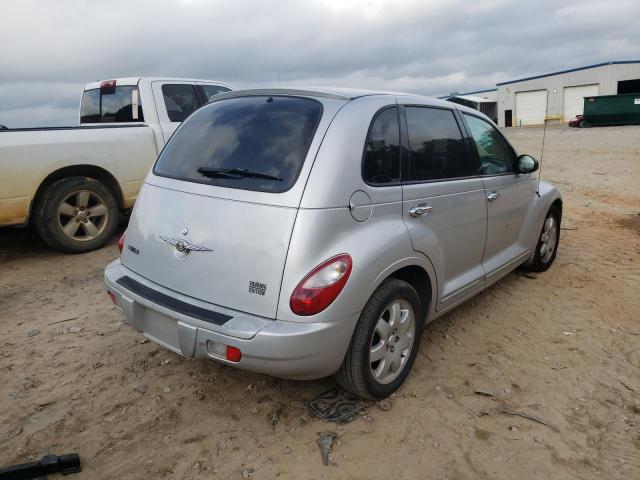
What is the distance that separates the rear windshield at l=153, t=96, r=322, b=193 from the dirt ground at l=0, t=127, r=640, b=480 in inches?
51.6

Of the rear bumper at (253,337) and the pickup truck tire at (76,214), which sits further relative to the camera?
the pickup truck tire at (76,214)

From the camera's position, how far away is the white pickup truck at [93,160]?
518cm

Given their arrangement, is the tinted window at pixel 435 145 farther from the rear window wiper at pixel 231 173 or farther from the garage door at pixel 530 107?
the garage door at pixel 530 107

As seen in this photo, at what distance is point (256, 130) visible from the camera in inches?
111

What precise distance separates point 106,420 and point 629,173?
12.6m

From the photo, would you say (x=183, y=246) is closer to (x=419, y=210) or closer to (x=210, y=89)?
(x=419, y=210)

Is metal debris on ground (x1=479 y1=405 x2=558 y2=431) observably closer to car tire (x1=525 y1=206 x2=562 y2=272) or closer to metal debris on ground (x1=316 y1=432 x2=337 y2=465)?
metal debris on ground (x1=316 y1=432 x2=337 y2=465)

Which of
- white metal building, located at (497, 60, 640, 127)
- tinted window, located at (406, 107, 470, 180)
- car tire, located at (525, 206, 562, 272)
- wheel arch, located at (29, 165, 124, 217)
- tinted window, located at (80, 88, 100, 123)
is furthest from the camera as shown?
white metal building, located at (497, 60, 640, 127)

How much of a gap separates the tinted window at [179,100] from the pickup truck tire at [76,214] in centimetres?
134

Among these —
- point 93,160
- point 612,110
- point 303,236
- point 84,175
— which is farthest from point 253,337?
point 612,110

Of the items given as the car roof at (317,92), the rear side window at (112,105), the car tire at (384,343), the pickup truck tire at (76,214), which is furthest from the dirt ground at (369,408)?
the rear side window at (112,105)

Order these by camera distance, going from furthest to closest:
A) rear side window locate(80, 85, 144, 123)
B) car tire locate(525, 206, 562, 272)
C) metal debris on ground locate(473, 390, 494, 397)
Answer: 1. rear side window locate(80, 85, 144, 123)
2. car tire locate(525, 206, 562, 272)
3. metal debris on ground locate(473, 390, 494, 397)

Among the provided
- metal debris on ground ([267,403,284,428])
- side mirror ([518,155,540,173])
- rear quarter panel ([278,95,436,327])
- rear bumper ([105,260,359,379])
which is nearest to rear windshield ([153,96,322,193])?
rear quarter panel ([278,95,436,327])

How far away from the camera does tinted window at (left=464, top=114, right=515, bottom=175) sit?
12.5ft
